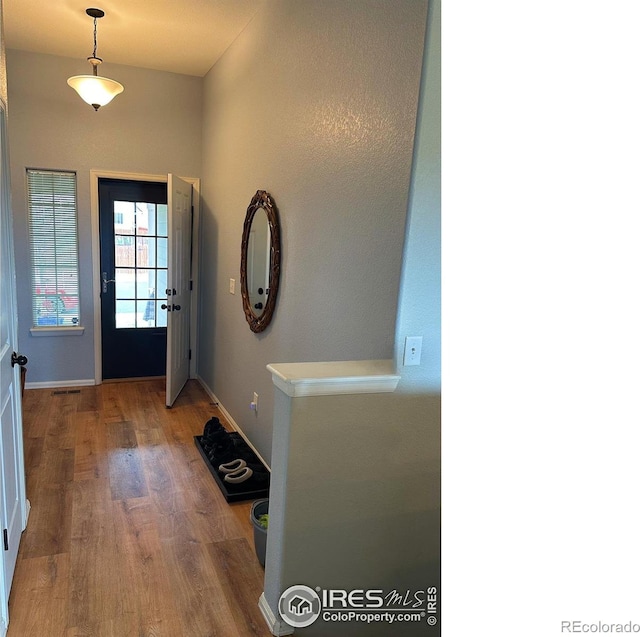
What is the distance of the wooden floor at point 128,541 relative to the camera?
75.8 inches

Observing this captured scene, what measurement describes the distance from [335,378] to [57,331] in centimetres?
376

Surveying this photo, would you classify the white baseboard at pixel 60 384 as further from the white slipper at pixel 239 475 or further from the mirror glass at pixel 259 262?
the white slipper at pixel 239 475

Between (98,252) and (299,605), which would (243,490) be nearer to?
(299,605)

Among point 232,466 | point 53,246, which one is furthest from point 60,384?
point 232,466

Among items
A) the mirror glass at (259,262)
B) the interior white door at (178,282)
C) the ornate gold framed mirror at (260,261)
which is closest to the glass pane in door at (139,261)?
the interior white door at (178,282)

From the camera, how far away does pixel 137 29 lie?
141 inches

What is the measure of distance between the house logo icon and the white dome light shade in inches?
129

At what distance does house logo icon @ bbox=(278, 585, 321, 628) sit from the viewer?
1.85 metres

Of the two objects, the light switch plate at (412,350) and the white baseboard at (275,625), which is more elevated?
the light switch plate at (412,350)

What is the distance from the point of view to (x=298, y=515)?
1802mm

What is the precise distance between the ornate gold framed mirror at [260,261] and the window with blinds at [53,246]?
1984mm
